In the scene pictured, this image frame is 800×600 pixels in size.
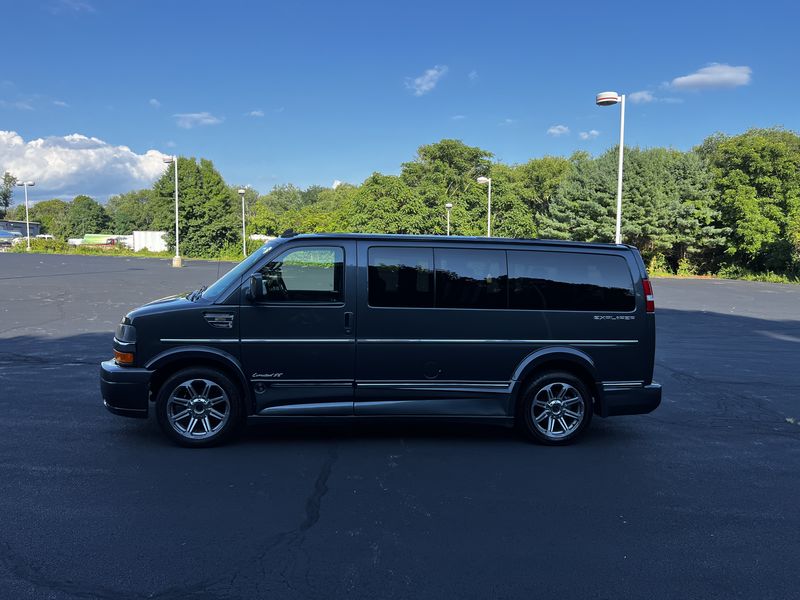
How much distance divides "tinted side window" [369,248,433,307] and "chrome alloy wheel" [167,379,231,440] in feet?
5.45

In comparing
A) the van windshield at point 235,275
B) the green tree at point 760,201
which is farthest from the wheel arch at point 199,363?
the green tree at point 760,201

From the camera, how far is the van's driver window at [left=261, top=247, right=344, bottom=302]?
5.61 meters

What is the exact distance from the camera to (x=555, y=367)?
594 cm

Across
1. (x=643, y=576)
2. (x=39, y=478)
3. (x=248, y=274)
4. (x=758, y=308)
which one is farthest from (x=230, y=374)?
(x=758, y=308)

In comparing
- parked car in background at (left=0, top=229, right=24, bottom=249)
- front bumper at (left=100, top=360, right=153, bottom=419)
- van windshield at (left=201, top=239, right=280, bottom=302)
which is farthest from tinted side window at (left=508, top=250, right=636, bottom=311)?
parked car in background at (left=0, top=229, right=24, bottom=249)

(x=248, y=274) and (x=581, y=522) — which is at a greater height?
(x=248, y=274)

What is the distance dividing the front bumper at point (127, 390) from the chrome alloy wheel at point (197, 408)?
251mm

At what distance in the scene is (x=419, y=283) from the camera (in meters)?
5.71

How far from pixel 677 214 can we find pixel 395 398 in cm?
4400

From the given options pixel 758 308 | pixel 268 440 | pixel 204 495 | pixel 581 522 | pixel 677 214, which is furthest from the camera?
pixel 677 214

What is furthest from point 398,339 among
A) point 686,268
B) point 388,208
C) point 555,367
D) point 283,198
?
point 283,198

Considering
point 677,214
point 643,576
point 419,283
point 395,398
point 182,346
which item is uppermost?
point 677,214

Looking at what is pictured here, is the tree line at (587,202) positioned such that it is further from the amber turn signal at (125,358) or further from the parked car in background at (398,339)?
the amber turn signal at (125,358)

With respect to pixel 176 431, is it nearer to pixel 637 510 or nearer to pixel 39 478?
pixel 39 478
